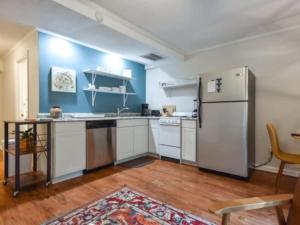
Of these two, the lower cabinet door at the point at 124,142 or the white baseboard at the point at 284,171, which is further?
the lower cabinet door at the point at 124,142

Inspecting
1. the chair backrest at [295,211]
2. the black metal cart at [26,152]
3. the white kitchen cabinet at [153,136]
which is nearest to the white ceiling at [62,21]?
the black metal cart at [26,152]

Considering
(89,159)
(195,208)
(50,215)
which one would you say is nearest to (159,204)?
(195,208)

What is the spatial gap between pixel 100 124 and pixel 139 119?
1.05m

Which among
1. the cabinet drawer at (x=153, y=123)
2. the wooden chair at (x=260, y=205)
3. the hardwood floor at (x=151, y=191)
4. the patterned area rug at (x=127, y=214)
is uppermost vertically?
the cabinet drawer at (x=153, y=123)

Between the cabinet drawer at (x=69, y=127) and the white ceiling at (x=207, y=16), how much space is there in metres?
1.77

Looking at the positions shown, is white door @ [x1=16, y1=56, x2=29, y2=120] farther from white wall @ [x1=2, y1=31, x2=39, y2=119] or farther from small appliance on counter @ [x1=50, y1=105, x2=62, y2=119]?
small appliance on counter @ [x1=50, y1=105, x2=62, y2=119]

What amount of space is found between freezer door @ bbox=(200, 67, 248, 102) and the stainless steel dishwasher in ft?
6.04

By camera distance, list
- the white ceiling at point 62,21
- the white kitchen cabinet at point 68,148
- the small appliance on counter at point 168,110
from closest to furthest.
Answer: the white ceiling at point 62,21, the white kitchen cabinet at point 68,148, the small appliance on counter at point 168,110

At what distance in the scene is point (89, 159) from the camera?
3.01 metres

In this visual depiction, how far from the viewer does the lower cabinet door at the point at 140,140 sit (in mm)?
3873

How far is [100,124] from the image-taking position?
3.17 m

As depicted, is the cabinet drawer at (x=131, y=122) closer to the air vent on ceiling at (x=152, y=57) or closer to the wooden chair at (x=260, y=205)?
the air vent on ceiling at (x=152, y=57)

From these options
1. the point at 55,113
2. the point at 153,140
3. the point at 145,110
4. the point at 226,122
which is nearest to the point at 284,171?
the point at 226,122

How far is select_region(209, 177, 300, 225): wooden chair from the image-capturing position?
2.77 ft
